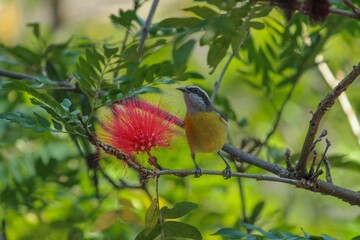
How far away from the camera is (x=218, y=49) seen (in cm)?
167

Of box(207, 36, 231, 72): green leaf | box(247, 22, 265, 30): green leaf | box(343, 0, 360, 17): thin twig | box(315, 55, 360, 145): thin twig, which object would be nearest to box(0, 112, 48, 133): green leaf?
box(207, 36, 231, 72): green leaf

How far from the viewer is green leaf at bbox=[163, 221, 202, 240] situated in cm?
181

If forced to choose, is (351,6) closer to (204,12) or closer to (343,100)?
(204,12)

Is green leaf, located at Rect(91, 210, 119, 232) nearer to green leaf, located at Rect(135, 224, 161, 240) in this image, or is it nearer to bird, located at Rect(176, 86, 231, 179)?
bird, located at Rect(176, 86, 231, 179)

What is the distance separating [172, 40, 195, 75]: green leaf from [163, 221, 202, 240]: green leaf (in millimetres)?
569

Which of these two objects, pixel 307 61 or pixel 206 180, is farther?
pixel 206 180

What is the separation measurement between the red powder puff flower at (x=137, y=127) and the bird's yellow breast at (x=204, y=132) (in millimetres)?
274

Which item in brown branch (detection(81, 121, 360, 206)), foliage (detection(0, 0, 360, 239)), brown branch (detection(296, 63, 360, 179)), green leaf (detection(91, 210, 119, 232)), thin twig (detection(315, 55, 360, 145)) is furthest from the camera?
thin twig (detection(315, 55, 360, 145))

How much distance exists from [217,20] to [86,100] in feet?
4.09

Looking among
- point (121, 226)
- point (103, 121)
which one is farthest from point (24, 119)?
point (121, 226)

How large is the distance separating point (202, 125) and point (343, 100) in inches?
44.0

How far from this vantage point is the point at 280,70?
2826mm

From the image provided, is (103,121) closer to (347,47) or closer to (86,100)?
(86,100)

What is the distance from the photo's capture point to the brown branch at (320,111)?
1.47m
